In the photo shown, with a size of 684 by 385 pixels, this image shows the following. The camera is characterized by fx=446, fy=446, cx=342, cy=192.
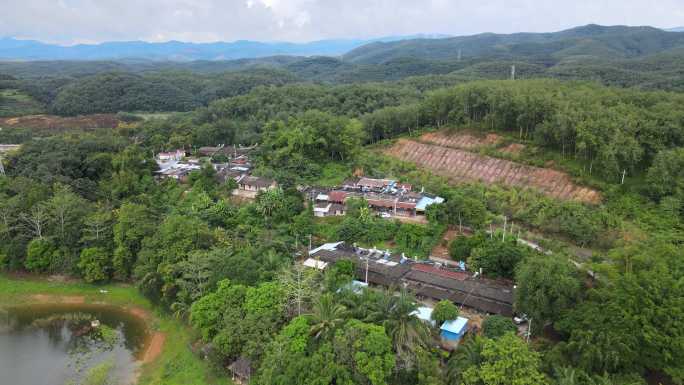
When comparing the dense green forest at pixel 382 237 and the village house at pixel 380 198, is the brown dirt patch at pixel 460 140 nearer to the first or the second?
the dense green forest at pixel 382 237

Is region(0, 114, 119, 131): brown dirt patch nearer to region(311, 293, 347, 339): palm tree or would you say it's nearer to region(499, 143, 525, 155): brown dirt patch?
region(499, 143, 525, 155): brown dirt patch

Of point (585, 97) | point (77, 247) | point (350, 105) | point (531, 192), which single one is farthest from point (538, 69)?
point (77, 247)

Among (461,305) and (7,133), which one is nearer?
(461,305)

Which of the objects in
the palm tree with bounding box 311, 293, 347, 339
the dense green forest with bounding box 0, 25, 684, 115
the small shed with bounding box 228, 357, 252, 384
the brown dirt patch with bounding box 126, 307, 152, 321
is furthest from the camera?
the dense green forest with bounding box 0, 25, 684, 115

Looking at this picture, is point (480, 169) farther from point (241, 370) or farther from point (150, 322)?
point (150, 322)

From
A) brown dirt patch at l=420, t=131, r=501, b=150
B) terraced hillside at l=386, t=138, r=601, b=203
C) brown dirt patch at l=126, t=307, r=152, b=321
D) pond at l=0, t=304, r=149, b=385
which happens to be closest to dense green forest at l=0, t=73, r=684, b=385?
brown dirt patch at l=126, t=307, r=152, b=321

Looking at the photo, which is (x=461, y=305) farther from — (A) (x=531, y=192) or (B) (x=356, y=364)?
(A) (x=531, y=192)
